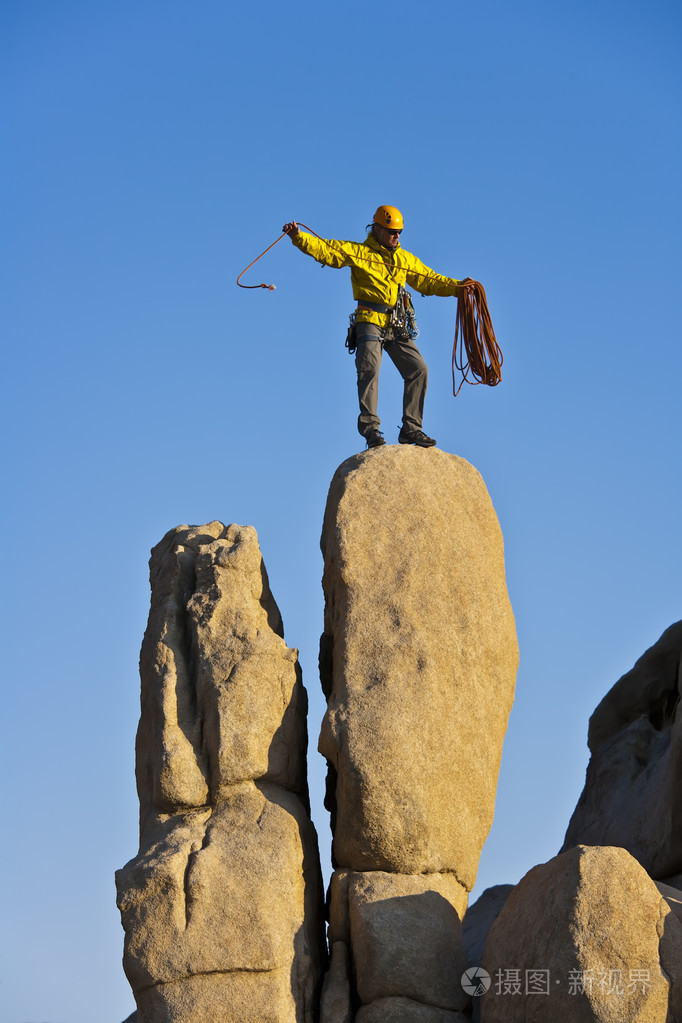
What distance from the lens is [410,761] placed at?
11984 mm

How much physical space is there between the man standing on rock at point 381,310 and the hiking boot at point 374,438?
0.32ft

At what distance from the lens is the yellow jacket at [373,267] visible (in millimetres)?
14219

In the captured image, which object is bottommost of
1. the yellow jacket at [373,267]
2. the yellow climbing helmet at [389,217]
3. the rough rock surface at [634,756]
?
the rough rock surface at [634,756]

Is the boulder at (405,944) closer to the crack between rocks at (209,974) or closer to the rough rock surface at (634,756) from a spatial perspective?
the crack between rocks at (209,974)

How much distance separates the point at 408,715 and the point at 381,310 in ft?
15.3

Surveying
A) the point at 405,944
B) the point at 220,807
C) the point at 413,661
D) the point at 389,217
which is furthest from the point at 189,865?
the point at 389,217

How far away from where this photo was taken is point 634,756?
17625mm

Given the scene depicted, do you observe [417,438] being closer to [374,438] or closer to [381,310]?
[374,438]

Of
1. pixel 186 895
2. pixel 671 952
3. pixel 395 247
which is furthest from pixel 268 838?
pixel 395 247

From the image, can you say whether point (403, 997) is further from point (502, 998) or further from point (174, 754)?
point (174, 754)

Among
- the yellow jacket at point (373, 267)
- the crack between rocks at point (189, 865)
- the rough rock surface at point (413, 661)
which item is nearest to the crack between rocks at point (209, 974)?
the crack between rocks at point (189, 865)

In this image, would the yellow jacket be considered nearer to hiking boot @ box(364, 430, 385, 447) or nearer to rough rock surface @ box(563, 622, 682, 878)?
hiking boot @ box(364, 430, 385, 447)

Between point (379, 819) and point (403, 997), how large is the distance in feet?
4.96

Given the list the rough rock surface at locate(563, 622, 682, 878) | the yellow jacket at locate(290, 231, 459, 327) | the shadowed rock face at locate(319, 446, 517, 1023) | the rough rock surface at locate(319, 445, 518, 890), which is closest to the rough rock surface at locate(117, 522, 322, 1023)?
the shadowed rock face at locate(319, 446, 517, 1023)
